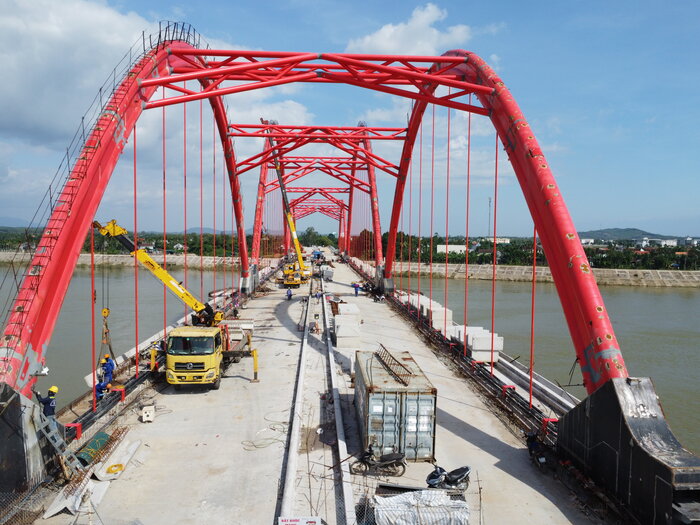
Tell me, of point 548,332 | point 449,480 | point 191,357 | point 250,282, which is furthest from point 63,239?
point 548,332

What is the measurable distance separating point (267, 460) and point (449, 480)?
137 inches

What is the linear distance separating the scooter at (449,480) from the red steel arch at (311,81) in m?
3.03

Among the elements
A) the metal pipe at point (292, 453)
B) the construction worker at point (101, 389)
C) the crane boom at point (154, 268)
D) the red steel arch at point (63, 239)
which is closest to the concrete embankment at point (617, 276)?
the crane boom at point (154, 268)

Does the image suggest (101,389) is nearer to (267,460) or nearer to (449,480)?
(267,460)

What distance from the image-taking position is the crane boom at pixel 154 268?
14641 millimetres

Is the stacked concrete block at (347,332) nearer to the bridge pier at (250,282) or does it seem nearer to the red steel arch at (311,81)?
the red steel arch at (311,81)

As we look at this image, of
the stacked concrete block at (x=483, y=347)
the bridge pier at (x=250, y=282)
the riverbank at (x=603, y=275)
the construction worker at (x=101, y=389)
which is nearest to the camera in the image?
the construction worker at (x=101, y=389)

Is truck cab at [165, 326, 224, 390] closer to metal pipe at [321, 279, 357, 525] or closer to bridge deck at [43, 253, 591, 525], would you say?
bridge deck at [43, 253, 591, 525]

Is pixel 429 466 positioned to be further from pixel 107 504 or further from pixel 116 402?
pixel 116 402

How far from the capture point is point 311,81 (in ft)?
50.6

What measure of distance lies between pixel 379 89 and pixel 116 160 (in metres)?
8.08

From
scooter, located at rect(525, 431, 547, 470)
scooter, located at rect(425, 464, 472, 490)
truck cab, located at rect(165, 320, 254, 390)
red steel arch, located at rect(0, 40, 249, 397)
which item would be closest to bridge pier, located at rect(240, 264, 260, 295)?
truck cab, located at rect(165, 320, 254, 390)

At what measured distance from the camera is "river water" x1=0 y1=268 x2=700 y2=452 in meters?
19.1

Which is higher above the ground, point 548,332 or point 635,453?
point 635,453
